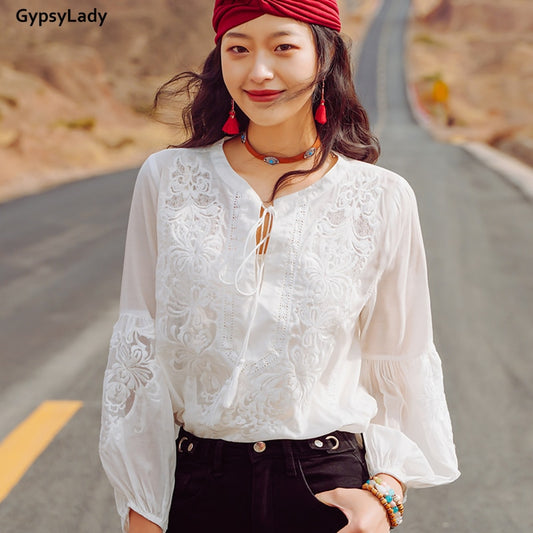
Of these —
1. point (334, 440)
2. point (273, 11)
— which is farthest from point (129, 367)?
point (273, 11)

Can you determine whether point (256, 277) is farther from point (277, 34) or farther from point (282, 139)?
point (277, 34)

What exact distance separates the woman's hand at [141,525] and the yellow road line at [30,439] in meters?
2.20

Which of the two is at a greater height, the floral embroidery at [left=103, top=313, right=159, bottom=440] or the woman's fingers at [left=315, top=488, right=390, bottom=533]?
the floral embroidery at [left=103, top=313, right=159, bottom=440]

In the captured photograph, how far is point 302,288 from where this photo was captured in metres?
1.72

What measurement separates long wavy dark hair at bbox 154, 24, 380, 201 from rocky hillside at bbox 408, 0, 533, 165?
23392 mm

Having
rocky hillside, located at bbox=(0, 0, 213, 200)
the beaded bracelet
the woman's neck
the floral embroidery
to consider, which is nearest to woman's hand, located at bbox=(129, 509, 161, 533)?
the floral embroidery

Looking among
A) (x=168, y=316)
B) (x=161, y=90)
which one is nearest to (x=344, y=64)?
(x=161, y=90)

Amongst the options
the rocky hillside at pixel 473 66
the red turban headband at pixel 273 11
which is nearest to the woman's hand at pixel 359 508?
the red turban headband at pixel 273 11

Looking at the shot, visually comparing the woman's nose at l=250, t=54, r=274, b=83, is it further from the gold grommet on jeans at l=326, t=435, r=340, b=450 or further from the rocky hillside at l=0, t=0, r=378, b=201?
the rocky hillside at l=0, t=0, r=378, b=201

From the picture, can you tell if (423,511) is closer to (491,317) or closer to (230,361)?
(230,361)

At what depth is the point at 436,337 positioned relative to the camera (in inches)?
240

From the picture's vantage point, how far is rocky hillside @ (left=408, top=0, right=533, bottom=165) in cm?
3984

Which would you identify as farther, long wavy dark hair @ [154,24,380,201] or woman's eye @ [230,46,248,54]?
long wavy dark hair @ [154,24,380,201]

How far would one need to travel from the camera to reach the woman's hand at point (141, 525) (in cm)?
174
